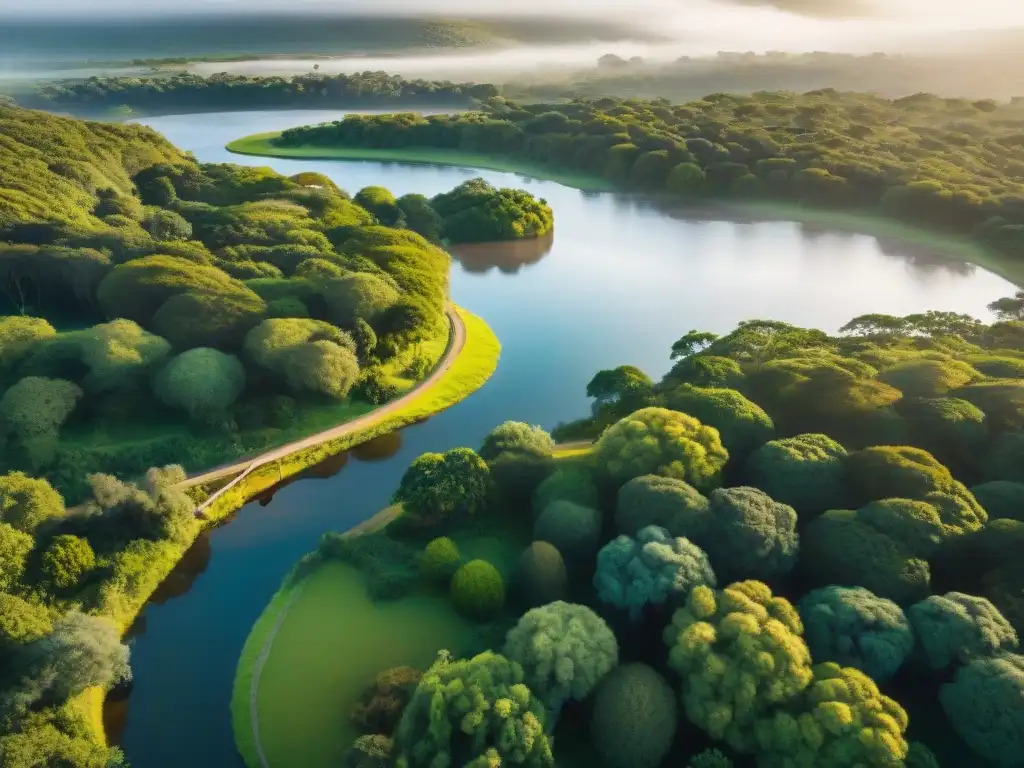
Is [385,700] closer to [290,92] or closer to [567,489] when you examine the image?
[567,489]

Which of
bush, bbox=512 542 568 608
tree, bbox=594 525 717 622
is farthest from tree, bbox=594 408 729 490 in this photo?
bush, bbox=512 542 568 608

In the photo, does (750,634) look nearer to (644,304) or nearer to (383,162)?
(644,304)

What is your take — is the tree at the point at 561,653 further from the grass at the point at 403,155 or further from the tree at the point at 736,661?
the grass at the point at 403,155

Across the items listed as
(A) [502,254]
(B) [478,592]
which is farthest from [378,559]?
(A) [502,254]

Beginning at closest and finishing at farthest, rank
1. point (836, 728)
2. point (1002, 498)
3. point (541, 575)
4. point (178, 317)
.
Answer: point (836, 728) → point (541, 575) → point (1002, 498) → point (178, 317)

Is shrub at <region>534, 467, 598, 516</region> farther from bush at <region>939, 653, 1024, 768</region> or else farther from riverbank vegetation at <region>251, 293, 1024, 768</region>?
bush at <region>939, 653, 1024, 768</region>

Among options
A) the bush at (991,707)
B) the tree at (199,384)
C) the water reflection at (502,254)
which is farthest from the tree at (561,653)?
the water reflection at (502,254)
